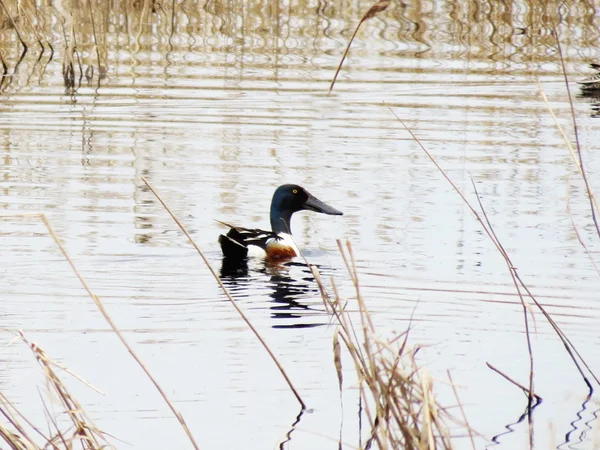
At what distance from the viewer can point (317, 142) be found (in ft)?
39.9

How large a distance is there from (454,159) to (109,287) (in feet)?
15.1

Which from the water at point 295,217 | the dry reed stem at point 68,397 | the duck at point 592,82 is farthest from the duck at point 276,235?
the duck at point 592,82

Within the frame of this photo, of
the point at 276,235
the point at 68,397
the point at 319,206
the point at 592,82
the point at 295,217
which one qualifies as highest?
the point at 592,82

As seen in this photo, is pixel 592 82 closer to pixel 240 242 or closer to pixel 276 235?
pixel 276 235

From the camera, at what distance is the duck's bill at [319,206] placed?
9103 millimetres

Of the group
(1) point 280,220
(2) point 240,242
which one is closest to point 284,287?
(2) point 240,242

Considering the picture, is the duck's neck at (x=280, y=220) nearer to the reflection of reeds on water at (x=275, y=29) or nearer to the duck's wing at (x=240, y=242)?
the duck's wing at (x=240, y=242)

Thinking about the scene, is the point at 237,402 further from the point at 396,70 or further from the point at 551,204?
the point at 396,70

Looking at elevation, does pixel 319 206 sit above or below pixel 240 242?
above

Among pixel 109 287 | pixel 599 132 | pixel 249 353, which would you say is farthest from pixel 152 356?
pixel 599 132

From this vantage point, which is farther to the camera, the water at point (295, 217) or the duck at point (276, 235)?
the duck at point (276, 235)

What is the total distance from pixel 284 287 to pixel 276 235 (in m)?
1.07

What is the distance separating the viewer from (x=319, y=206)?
9180 millimetres

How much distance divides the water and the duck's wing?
14 cm
